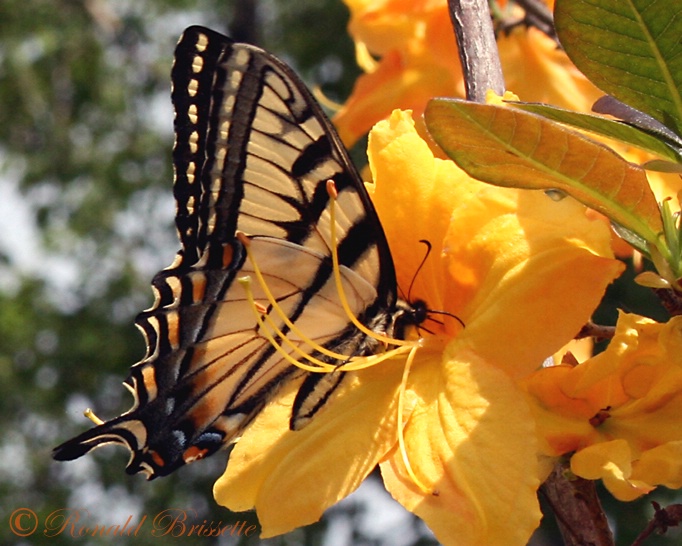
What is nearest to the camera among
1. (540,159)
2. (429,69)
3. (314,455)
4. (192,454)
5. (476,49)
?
(540,159)

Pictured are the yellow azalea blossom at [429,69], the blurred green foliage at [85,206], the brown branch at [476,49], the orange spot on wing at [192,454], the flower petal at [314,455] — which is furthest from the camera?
the blurred green foliage at [85,206]

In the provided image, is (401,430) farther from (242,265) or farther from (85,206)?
(85,206)

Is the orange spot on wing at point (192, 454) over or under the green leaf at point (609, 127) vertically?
under

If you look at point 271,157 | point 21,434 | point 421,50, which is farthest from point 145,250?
point 271,157

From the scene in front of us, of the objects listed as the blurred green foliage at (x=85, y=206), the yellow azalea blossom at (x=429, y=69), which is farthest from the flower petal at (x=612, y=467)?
the blurred green foliage at (x=85, y=206)

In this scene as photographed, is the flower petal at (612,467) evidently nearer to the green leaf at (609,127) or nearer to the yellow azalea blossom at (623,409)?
the yellow azalea blossom at (623,409)

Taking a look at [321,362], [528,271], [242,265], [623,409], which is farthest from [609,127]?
[242,265]

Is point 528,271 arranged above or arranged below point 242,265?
above

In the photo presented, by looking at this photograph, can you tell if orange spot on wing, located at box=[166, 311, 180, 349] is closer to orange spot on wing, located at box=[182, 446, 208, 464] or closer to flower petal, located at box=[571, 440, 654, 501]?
orange spot on wing, located at box=[182, 446, 208, 464]
